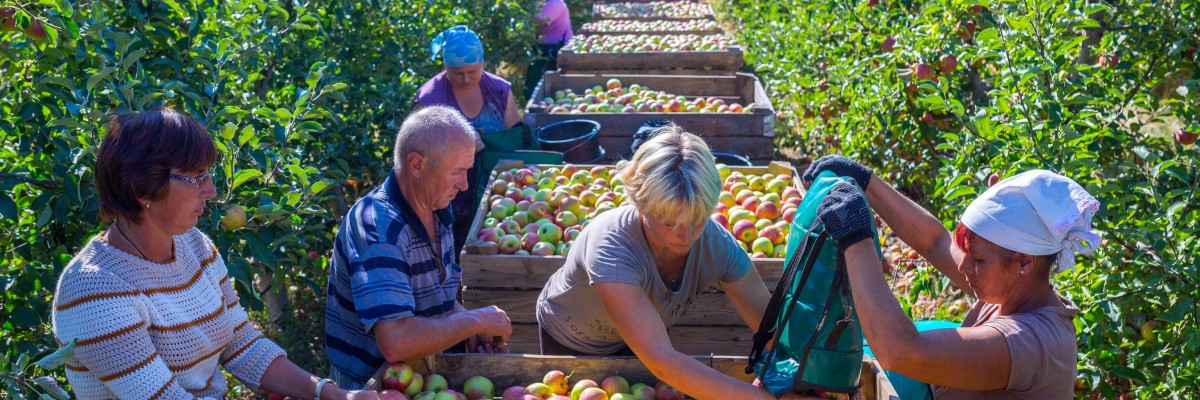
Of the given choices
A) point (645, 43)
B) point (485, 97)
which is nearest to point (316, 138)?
point (485, 97)

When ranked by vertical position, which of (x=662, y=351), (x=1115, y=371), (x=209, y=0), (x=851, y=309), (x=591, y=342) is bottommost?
(x=1115, y=371)

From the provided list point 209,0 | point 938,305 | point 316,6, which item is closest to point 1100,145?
point 938,305

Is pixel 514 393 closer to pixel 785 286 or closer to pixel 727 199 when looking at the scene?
pixel 785 286

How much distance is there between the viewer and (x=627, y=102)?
6797 mm

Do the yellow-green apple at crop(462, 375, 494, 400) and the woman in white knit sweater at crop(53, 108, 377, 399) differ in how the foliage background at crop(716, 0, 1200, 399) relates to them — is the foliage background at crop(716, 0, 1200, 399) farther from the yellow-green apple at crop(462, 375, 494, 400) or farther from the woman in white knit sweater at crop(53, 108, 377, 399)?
the woman in white knit sweater at crop(53, 108, 377, 399)

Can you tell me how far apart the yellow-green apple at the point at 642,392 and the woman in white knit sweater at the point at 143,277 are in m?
1.06

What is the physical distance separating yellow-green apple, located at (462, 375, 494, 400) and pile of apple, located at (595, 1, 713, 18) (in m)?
9.31

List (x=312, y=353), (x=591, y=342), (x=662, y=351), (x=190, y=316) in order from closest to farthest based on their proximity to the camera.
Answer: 1. (x=190, y=316)
2. (x=662, y=351)
3. (x=591, y=342)
4. (x=312, y=353)

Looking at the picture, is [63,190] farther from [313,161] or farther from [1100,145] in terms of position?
[1100,145]

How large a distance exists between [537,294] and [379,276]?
1385 mm

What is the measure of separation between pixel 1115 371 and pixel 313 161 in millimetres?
3433

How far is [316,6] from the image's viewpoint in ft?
16.8

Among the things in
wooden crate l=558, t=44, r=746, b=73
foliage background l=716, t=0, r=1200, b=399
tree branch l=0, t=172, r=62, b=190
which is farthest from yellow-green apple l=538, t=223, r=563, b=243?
wooden crate l=558, t=44, r=746, b=73

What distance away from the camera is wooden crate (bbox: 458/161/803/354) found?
364 cm
